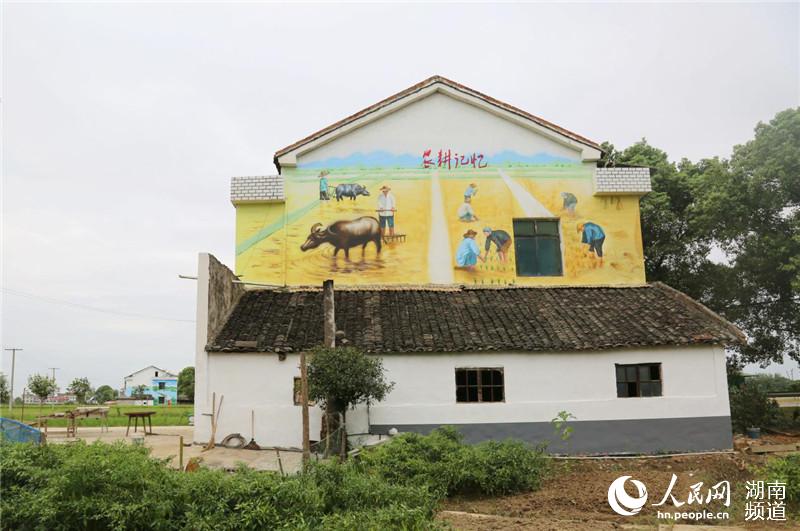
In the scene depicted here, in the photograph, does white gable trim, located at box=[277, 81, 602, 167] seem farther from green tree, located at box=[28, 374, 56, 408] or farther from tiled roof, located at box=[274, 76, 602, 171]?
green tree, located at box=[28, 374, 56, 408]

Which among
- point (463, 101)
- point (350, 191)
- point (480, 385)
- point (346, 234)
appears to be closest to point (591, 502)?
point (480, 385)

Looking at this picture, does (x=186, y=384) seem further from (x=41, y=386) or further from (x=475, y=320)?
(x=475, y=320)

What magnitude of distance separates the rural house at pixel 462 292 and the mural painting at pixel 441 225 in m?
0.05

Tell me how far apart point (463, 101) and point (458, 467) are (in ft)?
44.0

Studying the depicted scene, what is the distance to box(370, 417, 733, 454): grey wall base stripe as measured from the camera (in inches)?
612

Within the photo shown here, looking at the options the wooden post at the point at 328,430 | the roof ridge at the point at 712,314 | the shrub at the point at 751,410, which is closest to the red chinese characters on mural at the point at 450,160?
the roof ridge at the point at 712,314

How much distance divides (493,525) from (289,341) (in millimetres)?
8879

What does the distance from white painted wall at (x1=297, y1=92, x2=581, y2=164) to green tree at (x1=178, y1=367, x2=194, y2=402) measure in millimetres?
42748

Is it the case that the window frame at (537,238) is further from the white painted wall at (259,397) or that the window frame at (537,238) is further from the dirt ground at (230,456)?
the dirt ground at (230,456)

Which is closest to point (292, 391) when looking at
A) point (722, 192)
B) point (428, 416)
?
point (428, 416)

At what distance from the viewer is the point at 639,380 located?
16188 mm

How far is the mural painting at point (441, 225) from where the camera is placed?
19.5m

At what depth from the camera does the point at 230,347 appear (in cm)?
1589

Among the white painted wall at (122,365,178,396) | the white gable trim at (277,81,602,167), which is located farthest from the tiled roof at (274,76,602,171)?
the white painted wall at (122,365,178,396)
